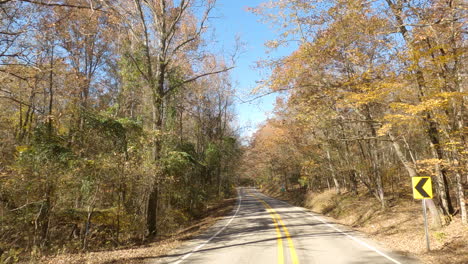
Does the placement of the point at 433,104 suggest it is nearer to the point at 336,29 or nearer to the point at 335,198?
the point at 336,29

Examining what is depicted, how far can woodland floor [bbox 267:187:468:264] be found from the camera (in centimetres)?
741

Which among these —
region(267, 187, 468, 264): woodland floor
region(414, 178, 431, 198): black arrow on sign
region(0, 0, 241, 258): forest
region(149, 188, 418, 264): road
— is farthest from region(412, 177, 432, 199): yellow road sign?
region(0, 0, 241, 258): forest

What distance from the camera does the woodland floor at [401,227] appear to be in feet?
24.3

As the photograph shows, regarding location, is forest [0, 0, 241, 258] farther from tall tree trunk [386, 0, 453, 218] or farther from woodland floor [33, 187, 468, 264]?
tall tree trunk [386, 0, 453, 218]

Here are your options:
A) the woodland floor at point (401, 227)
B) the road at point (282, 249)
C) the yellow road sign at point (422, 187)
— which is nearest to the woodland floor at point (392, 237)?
the woodland floor at point (401, 227)

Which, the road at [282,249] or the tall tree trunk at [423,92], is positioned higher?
the tall tree trunk at [423,92]

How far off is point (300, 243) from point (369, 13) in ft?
30.1

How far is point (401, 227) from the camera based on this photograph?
1133cm

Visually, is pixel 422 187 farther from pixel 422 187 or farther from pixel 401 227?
pixel 401 227

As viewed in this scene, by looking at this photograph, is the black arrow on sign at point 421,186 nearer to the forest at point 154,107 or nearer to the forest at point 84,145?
the forest at point 154,107

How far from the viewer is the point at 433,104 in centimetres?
799

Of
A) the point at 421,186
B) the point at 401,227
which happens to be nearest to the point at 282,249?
the point at 421,186

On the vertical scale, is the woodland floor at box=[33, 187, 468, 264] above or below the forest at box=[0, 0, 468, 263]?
below

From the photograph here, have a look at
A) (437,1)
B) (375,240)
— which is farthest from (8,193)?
(437,1)
